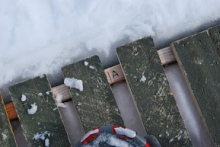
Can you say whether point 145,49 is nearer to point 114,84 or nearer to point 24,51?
point 114,84

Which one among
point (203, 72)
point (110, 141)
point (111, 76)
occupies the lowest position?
point (110, 141)

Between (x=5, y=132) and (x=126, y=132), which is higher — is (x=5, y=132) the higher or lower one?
the higher one

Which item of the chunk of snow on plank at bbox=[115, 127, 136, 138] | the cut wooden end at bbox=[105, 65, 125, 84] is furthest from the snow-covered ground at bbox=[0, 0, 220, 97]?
the chunk of snow on plank at bbox=[115, 127, 136, 138]

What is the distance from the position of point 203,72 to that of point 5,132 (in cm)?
97

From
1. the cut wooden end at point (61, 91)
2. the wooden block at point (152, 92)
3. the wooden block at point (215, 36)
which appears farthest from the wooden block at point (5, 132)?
the wooden block at point (215, 36)

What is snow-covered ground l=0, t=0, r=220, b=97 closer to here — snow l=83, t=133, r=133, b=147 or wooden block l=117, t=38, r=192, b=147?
wooden block l=117, t=38, r=192, b=147

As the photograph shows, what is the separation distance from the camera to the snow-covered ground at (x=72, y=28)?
1539 mm

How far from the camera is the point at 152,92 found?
1504mm

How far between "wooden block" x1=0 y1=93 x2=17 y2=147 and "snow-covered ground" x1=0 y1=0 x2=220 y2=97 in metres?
0.14

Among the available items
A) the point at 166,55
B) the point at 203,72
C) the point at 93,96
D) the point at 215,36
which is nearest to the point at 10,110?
the point at 93,96

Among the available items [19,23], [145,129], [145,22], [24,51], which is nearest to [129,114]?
[145,129]

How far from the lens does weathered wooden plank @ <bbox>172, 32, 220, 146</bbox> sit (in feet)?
4.93

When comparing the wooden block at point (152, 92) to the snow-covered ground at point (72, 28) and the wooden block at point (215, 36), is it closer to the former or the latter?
the snow-covered ground at point (72, 28)

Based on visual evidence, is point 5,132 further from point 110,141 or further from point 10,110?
A: point 110,141
